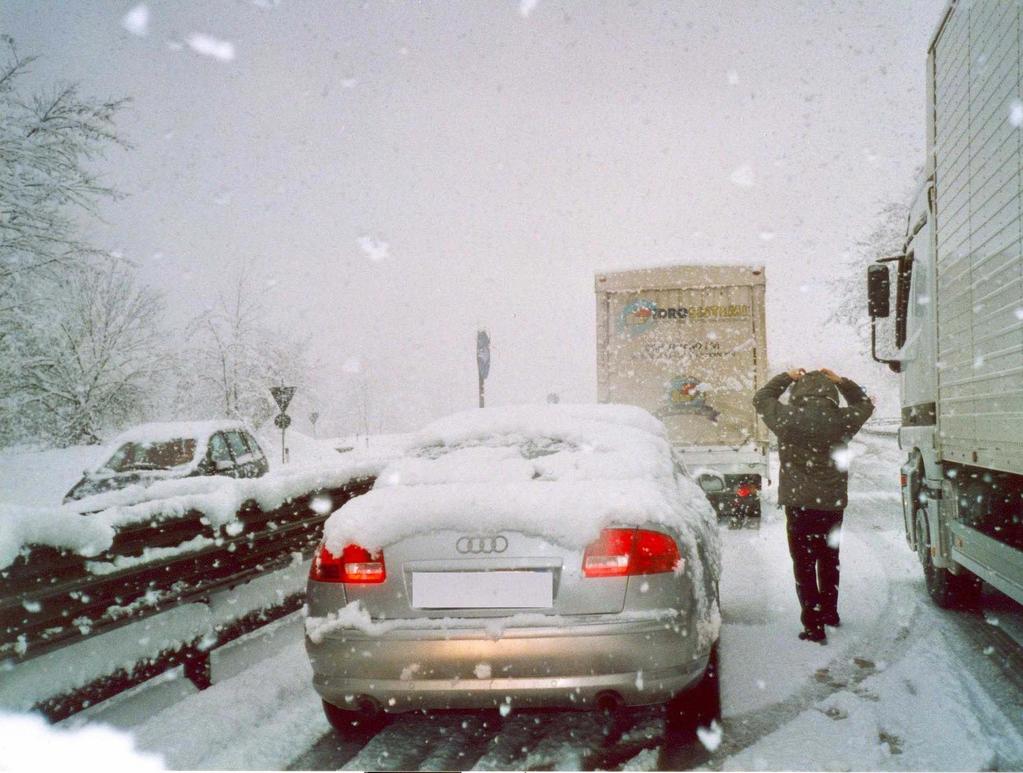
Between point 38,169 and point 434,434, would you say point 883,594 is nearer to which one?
point 434,434

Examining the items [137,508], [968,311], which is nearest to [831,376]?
[968,311]

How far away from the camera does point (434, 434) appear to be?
174 inches

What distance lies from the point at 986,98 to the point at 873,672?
9.61ft

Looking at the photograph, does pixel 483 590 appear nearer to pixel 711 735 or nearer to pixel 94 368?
pixel 711 735

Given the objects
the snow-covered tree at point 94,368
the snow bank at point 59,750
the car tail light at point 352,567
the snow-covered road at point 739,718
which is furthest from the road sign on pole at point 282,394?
the car tail light at point 352,567

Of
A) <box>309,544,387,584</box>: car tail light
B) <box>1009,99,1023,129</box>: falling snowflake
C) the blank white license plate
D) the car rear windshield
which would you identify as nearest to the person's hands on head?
<box>1009,99,1023,129</box>: falling snowflake

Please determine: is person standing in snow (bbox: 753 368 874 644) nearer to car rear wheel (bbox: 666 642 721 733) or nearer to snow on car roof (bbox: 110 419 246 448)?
car rear wheel (bbox: 666 642 721 733)

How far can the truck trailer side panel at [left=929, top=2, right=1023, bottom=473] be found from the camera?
3.48 m

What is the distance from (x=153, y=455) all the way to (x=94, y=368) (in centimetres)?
2179

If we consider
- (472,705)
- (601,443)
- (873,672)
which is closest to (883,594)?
(873,672)

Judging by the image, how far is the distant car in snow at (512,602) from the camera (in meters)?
3.05

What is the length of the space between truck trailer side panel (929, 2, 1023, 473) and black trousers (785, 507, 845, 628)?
0.84 m

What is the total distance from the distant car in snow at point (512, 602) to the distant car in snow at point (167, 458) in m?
7.26

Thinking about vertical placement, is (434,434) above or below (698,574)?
above
